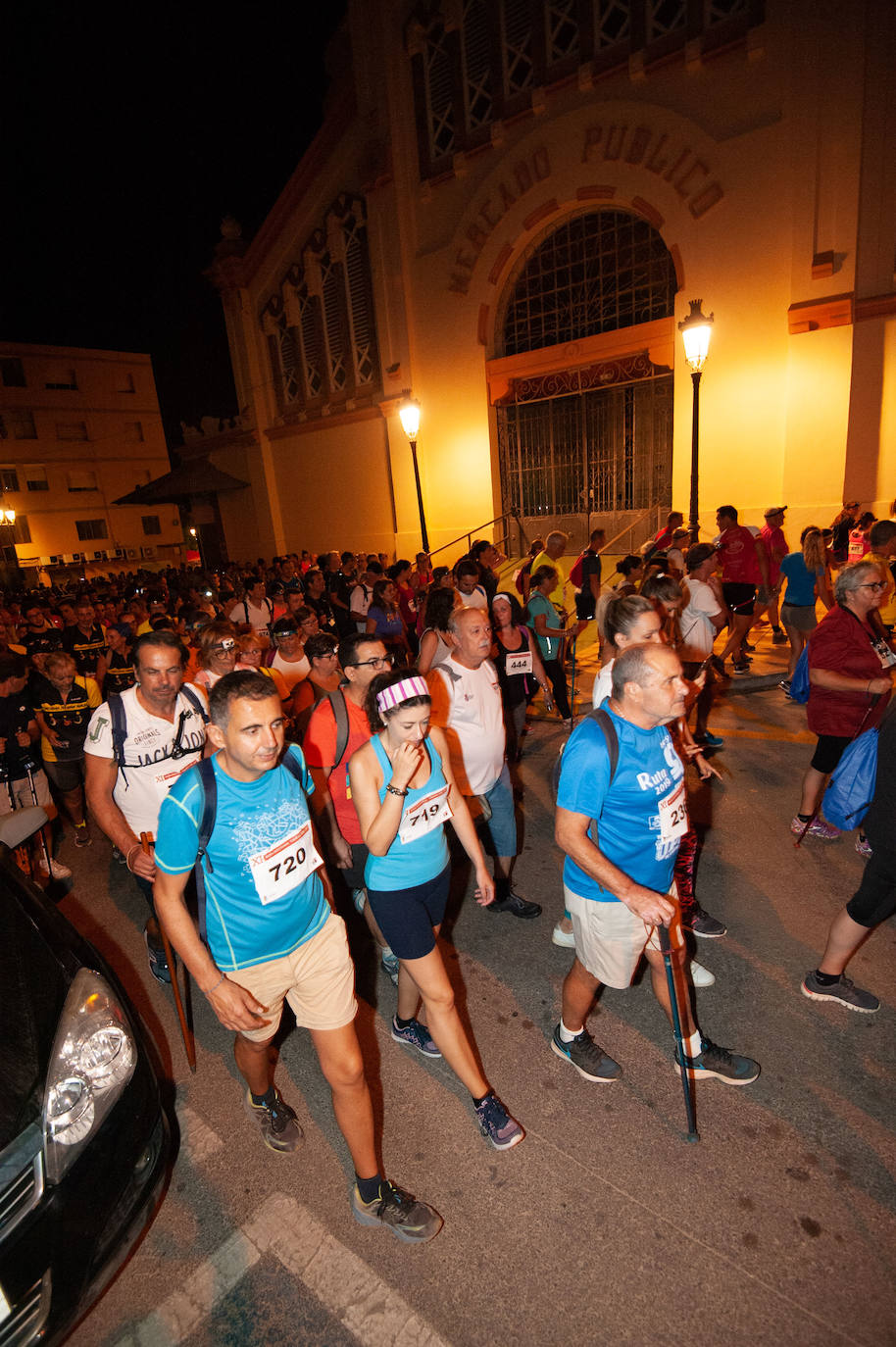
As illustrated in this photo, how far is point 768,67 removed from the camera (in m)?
11.4

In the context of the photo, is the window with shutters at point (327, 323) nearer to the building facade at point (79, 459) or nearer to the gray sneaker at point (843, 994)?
the gray sneaker at point (843, 994)

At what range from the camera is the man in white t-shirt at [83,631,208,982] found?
3486mm

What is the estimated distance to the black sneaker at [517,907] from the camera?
429 centimetres

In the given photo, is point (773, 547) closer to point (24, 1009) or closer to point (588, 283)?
point (588, 283)

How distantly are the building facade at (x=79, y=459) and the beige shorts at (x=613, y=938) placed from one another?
139 feet

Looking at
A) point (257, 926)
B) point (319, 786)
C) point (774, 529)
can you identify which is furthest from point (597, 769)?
point (774, 529)

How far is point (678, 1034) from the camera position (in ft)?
8.67

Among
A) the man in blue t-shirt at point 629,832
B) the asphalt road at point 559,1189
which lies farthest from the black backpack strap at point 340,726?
the asphalt road at point 559,1189

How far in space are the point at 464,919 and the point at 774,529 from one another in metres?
8.39

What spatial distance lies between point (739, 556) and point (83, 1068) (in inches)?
352

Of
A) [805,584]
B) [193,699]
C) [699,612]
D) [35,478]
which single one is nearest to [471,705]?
[193,699]

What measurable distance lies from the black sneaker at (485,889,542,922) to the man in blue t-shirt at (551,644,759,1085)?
1.34 m

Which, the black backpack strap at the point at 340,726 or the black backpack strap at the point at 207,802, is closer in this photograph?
the black backpack strap at the point at 207,802

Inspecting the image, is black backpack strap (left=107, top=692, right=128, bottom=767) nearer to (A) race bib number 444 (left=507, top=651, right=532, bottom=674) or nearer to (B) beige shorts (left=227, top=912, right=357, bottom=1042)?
(B) beige shorts (left=227, top=912, right=357, bottom=1042)
